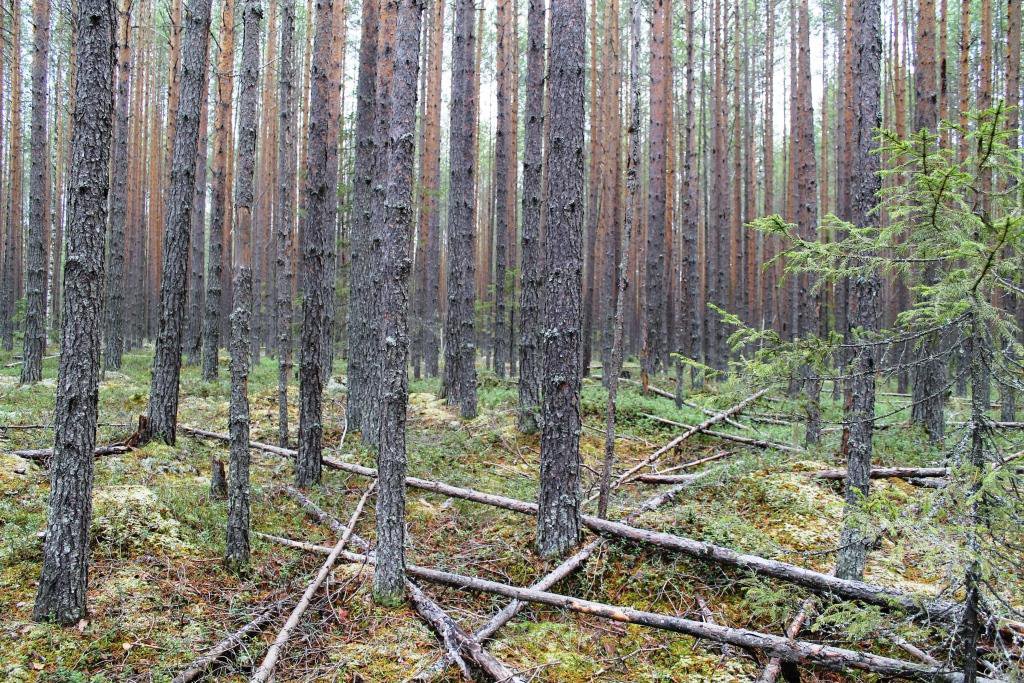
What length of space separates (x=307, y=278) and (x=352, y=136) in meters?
11.5

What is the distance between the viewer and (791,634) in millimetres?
4191

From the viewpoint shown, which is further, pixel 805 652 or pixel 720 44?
pixel 720 44

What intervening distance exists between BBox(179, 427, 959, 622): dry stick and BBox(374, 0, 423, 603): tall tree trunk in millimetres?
1793

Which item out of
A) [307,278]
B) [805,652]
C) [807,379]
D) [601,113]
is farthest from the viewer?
[601,113]

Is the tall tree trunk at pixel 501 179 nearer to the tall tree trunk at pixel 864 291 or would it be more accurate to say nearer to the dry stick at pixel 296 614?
the tall tree trunk at pixel 864 291

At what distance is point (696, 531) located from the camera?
5746 millimetres

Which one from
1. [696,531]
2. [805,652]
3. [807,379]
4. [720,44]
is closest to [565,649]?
[805,652]

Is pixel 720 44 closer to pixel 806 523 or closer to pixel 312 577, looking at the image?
pixel 806 523

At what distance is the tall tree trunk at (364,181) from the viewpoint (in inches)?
337

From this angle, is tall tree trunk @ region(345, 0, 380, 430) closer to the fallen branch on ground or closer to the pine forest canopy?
the pine forest canopy

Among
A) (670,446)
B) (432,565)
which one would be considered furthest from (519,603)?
(670,446)

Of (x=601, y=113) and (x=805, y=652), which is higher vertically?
(x=601, y=113)

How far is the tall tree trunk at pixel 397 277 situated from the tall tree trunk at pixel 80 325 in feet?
6.02

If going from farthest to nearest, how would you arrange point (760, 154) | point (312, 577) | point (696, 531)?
point (760, 154)
point (696, 531)
point (312, 577)
